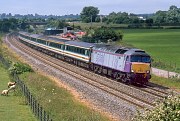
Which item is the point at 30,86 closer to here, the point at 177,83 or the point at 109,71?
the point at 109,71

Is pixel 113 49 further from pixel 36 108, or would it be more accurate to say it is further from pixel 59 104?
A: pixel 36 108

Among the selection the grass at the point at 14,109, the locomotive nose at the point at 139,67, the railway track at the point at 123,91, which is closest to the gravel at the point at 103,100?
the railway track at the point at 123,91

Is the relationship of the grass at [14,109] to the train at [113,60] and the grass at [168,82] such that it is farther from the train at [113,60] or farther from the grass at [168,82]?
the grass at [168,82]

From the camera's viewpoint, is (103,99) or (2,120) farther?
(103,99)

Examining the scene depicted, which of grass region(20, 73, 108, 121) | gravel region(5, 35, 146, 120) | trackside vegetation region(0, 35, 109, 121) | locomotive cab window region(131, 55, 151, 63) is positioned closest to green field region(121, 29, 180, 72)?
locomotive cab window region(131, 55, 151, 63)

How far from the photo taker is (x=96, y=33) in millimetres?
101062

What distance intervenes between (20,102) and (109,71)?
15899 mm

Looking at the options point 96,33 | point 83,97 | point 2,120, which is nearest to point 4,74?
point 83,97

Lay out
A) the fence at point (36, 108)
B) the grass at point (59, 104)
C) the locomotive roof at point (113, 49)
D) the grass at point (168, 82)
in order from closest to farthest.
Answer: the fence at point (36, 108) < the grass at point (59, 104) < the grass at point (168, 82) < the locomotive roof at point (113, 49)

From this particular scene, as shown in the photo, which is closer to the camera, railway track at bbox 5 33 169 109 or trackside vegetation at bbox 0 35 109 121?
trackside vegetation at bbox 0 35 109 121

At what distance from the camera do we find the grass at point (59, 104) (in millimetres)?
24356

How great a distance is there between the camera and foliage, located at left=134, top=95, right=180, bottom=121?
13.8 meters

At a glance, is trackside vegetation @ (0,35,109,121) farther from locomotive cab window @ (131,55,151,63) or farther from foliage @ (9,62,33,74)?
locomotive cab window @ (131,55,151,63)

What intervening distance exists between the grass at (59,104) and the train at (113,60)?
23.9 ft
